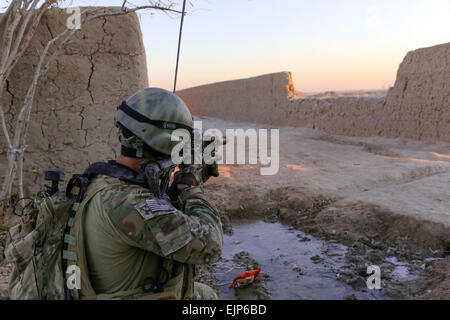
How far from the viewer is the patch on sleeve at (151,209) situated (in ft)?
3.97

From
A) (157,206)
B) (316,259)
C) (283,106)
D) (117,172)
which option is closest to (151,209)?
(157,206)

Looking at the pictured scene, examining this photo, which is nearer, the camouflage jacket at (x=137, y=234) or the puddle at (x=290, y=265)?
the camouflage jacket at (x=137, y=234)

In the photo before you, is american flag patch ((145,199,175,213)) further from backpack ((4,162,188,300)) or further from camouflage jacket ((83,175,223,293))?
backpack ((4,162,188,300))

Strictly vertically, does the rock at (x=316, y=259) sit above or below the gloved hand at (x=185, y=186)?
below

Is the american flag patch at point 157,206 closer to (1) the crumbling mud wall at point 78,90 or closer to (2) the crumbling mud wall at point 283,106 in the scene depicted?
(1) the crumbling mud wall at point 78,90

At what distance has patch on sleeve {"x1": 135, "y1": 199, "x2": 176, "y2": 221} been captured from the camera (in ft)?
3.97

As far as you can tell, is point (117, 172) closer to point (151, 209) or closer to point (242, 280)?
point (151, 209)

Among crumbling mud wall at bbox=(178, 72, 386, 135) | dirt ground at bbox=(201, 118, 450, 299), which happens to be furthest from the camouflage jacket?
crumbling mud wall at bbox=(178, 72, 386, 135)

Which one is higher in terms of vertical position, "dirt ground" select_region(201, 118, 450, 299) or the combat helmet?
the combat helmet

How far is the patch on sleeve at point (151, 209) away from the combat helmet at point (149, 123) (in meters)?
0.26

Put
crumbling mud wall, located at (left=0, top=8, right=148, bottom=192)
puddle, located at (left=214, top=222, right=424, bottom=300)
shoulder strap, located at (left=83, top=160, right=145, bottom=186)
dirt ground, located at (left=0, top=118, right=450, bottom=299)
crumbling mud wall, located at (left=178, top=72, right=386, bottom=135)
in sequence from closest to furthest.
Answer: shoulder strap, located at (left=83, top=160, right=145, bottom=186)
puddle, located at (left=214, top=222, right=424, bottom=300)
dirt ground, located at (left=0, top=118, right=450, bottom=299)
crumbling mud wall, located at (left=0, top=8, right=148, bottom=192)
crumbling mud wall, located at (left=178, top=72, right=386, bottom=135)

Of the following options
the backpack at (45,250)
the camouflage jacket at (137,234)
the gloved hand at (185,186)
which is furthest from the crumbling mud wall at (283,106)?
the backpack at (45,250)
